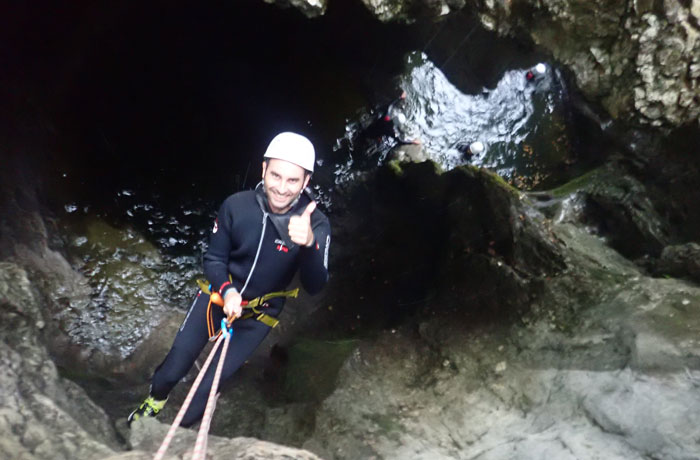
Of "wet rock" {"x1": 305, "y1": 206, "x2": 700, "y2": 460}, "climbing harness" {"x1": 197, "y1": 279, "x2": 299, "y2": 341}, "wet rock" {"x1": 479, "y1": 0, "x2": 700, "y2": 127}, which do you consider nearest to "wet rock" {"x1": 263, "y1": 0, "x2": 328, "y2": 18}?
"wet rock" {"x1": 479, "y1": 0, "x2": 700, "y2": 127}

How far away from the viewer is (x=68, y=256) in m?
5.54

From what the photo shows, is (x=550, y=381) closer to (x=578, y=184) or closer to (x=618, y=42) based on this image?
(x=618, y=42)

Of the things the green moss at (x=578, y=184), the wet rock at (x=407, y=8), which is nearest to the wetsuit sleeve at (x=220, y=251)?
the wet rock at (x=407, y=8)

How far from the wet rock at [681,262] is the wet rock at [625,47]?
136 cm

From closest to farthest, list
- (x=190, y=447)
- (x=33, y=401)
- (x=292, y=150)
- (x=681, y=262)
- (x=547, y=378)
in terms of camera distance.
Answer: (x=190, y=447), (x=33, y=401), (x=292, y=150), (x=547, y=378), (x=681, y=262)

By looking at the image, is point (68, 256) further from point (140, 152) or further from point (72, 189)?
point (140, 152)

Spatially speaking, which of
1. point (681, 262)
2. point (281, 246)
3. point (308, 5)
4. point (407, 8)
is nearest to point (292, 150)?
point (281, 246)

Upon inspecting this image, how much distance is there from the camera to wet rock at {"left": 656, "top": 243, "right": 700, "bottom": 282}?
13.0ft

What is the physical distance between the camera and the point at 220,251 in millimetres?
3436

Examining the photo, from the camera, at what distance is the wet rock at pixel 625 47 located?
4.24m

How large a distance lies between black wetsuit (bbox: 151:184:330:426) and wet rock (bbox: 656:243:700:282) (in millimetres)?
3179

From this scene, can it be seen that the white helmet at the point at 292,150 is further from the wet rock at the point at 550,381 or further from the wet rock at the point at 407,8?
the wet rock at the point at 407,8

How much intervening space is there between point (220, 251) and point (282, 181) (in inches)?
29.5

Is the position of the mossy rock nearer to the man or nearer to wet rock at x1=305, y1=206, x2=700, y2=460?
wet rock at x1=305, y1=206, x2=700, y2=460
